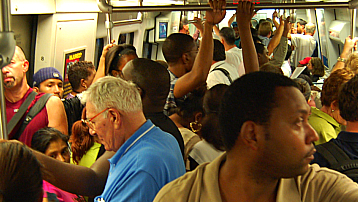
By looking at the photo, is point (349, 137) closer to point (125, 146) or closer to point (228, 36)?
point (125, 146)

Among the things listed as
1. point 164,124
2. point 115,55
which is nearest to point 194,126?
point 164,124

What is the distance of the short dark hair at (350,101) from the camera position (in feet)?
6.39

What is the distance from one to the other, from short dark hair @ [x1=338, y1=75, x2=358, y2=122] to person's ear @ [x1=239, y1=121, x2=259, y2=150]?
2.91ft

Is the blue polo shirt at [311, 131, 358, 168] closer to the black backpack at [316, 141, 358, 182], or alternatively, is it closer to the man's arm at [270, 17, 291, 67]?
the black backpack at [316, 141, 358, 182]

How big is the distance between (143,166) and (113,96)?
1.16ft

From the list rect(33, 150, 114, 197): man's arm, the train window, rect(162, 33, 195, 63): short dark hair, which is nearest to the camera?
rect(33, 150, 114, 197): man's arm

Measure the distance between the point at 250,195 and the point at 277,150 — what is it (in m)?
0.17

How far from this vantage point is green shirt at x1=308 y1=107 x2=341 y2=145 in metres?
2.49

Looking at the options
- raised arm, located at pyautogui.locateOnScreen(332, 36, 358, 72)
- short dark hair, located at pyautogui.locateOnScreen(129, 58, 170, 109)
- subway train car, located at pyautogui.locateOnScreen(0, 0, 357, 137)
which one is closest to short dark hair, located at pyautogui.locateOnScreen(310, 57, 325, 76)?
subway train car, located at pyautogui.locateOnScreen(0, 0, 357, 137)

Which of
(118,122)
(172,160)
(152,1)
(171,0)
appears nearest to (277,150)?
(172,160)

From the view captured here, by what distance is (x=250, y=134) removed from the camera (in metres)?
1.28

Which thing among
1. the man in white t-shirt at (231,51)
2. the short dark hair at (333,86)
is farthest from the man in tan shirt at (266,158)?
the man in white t-shirt at (231,51)

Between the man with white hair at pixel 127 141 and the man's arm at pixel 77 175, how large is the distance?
15cm

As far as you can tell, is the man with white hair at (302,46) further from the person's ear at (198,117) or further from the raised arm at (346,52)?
the person's ear at (198,117)
